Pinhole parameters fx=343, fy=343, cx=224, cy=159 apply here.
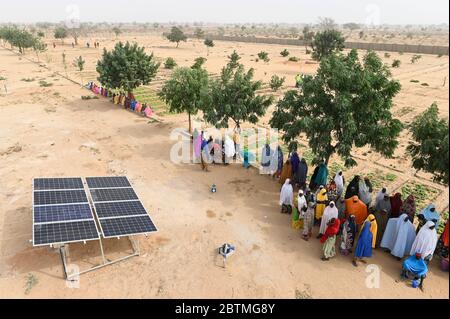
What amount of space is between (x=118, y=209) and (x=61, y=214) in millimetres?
1330

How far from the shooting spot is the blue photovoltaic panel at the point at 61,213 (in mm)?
8141

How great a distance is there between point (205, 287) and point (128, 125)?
12.8 meters

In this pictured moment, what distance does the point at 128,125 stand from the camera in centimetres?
1848

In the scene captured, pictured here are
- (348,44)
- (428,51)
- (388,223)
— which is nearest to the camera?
(388,223)

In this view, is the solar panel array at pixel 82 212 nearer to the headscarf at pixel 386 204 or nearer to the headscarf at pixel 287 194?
the headscarf at pixel 287 194

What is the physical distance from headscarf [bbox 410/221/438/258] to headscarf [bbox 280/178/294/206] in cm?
336

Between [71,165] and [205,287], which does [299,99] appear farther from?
[71,165]

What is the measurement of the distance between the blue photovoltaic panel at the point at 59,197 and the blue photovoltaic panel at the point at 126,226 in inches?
55.7

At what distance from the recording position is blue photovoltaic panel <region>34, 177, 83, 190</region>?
9.64 meters

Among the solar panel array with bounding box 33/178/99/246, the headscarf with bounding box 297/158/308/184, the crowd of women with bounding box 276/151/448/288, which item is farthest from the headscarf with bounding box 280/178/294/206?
the solar panel array with bounding box 33/178/99/246

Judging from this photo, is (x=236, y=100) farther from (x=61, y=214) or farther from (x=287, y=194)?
(x=61, y=214)

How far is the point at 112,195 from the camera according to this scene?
9500 millimetres

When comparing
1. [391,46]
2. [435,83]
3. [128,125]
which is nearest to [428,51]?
[391,46]

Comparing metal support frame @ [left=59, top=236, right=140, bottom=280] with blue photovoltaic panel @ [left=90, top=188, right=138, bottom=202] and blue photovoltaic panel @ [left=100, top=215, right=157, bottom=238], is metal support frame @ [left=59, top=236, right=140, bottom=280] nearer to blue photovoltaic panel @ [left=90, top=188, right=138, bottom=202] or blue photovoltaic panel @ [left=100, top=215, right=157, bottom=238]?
blue photovoltaic panel @ [left=100, top=215, right=157, bottom=238]
